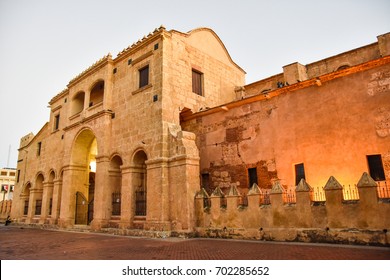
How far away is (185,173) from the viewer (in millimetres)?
11445

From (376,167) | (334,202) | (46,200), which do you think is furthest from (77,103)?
(376,167)

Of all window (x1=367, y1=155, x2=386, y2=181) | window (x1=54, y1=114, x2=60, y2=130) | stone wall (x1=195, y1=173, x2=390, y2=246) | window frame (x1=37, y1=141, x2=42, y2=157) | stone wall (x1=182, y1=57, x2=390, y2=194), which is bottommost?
stone wall (x1=195, y1=173, x2=390, y2=246)

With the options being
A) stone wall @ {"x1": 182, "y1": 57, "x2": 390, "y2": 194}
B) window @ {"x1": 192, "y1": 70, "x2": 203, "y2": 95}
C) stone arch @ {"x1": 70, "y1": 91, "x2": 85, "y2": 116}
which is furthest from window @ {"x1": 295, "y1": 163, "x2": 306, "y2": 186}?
stone arch @ {"x1": 70, "y1": 91, "x2": 85, "y2": 116}

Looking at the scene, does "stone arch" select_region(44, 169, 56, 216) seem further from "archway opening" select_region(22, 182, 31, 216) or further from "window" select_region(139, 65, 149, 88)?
"window" select_region(139, 65, 149, 88)

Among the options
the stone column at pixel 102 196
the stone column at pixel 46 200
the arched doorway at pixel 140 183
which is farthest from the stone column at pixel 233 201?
the stone column at pixel 46 200

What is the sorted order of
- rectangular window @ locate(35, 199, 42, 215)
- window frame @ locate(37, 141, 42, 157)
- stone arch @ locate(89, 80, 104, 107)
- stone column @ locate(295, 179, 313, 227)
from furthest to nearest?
window frame @ locate(37, 141, 42, 157)
rectangular window @ locate(35, 199, 42, 215)
stone arch @ locate(89, 80, 104, 107)
stone column @ locate(295, 179, 313, 227)

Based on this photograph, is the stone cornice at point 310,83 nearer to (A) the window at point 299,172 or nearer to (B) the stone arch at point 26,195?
(A) the window at point 299,172

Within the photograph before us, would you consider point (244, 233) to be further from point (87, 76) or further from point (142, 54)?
point (87, 76)

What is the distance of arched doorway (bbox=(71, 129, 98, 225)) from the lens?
17703 millimetres

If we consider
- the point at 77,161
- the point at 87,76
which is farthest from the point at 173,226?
the point at 87,76

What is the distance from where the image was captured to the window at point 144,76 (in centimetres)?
1439

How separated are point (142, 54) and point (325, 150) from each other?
9.88 m

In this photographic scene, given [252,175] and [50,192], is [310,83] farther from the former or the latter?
[50,192]

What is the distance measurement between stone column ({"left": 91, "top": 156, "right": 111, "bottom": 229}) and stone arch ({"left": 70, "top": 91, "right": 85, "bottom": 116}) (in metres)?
6.10
